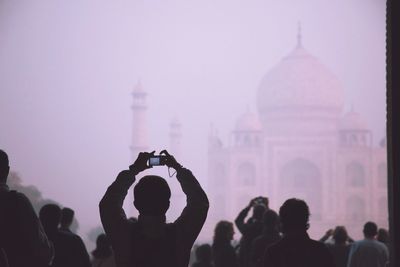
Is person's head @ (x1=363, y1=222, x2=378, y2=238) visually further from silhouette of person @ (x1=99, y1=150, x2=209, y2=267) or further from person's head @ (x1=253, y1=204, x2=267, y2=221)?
silhouette of person @ (x1=99, y1=150, x2=209, y2=267)

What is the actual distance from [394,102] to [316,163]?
3415 centimetres

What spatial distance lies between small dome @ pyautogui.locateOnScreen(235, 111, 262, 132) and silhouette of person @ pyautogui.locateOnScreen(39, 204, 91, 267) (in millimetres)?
33982

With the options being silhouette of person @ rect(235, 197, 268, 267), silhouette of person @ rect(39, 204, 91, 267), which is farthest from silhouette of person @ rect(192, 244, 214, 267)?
silhouette of person @ rect(39, 204, 91, 267)

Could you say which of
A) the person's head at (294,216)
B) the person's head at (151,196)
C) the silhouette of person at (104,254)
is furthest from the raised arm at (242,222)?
the person's head at (151,196)

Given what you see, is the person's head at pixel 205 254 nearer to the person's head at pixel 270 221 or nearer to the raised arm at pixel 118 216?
the person's head at pixel 270 221

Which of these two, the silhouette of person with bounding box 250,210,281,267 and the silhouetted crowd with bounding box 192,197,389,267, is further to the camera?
the silhouette of person with bounding box 250,210,281,267

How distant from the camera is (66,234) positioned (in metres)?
3.72

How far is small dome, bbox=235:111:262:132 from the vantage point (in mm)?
37625

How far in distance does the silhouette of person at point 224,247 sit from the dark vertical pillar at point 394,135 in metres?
2.66

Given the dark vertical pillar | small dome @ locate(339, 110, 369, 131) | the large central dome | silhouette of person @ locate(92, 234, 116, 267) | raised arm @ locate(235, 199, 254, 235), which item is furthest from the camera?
the large central dome

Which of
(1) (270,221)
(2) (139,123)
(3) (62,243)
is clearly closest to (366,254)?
(1) (270,221)

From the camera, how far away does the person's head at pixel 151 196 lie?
226 centimetres

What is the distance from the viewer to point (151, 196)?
226 centimetres

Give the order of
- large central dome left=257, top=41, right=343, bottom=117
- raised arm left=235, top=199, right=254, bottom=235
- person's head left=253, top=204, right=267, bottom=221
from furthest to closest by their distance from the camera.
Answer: large central dome left=257, top=41, right=343, bottom=117 < raised arm left=235, top=199, right=254, bottom=235 < person's head left=253, top=204, right=267, bottom=221
